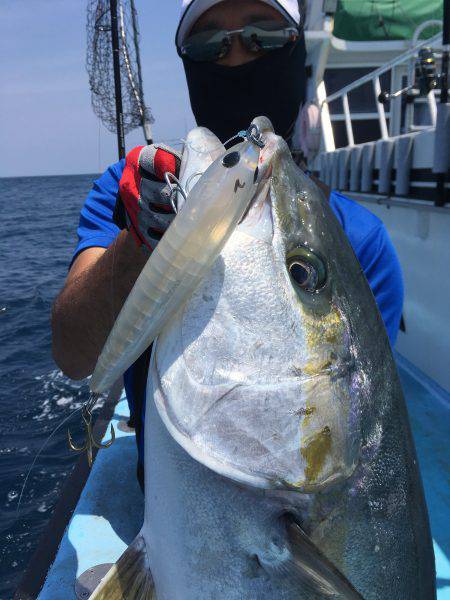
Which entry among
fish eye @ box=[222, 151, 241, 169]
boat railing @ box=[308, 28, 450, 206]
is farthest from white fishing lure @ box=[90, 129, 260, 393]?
boat railing @ box=[308, 28, 450, 206]

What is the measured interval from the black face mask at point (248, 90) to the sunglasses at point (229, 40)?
40mm

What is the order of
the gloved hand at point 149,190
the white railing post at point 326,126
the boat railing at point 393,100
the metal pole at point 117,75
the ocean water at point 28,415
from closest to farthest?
the gloved hand at point 149,190, the ocean water at point 28,415, the metal pole at point 117,75, the boat railing at point 393,100, the white railing post at point 326,126

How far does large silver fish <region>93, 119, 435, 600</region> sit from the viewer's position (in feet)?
3.58

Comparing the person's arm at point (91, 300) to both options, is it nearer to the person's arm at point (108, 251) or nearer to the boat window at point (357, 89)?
the person's arm at point (108, 251)

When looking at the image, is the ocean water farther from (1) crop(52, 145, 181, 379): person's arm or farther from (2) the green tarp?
(2) the green tarp

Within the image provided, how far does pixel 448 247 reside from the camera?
514 centimetres

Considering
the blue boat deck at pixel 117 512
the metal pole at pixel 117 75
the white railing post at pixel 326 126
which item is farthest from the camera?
the white railing post at pixel 326 126

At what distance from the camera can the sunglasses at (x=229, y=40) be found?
5.94ft

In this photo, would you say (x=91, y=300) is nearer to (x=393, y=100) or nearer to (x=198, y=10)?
(x=198, y=10)

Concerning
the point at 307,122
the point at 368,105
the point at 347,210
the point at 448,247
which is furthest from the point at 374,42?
the point at 347,210

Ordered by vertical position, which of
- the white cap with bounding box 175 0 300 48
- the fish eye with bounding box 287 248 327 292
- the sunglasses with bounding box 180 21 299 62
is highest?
the white cap with bounding box 175 0 300 48

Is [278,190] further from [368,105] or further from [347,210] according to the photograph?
[368,105]

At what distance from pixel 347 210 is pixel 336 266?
75 cm

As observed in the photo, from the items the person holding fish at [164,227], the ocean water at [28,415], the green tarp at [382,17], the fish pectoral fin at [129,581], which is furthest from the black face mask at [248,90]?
the green tarp at [382,17]
